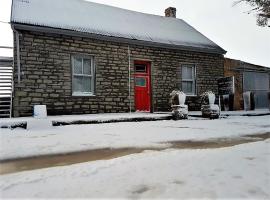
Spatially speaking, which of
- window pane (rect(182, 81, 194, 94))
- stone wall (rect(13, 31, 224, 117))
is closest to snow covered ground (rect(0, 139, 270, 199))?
stone wall (rect(13, 31, 224, 117))

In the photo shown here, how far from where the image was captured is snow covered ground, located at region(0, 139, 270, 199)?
1.84 metres

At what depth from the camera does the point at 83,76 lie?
393 inches

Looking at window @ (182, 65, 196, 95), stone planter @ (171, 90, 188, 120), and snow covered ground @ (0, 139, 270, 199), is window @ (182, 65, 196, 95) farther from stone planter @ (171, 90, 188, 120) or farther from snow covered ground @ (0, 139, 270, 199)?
snow covered ground @ (0, 139, 270, 199)

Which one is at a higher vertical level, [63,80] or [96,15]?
[96,15]

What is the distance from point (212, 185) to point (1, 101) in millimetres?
8872

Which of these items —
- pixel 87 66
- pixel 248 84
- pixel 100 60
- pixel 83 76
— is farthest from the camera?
pixel 248 84

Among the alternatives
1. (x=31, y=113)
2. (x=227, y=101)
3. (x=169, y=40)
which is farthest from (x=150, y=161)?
(x=227, y=101)

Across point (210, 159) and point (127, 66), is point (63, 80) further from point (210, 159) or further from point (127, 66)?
point (210, 159)

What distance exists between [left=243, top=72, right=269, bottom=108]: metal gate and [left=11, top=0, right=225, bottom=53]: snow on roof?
3.21m

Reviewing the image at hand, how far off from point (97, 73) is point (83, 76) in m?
0.55

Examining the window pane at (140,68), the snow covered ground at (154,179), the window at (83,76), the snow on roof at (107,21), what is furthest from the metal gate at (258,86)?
the snow covered ground at (154,179)

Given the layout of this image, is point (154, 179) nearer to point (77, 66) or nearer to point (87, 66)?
point (77, 66)

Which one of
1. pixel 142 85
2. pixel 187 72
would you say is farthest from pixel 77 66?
pixel 187 72

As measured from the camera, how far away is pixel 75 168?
259cm
